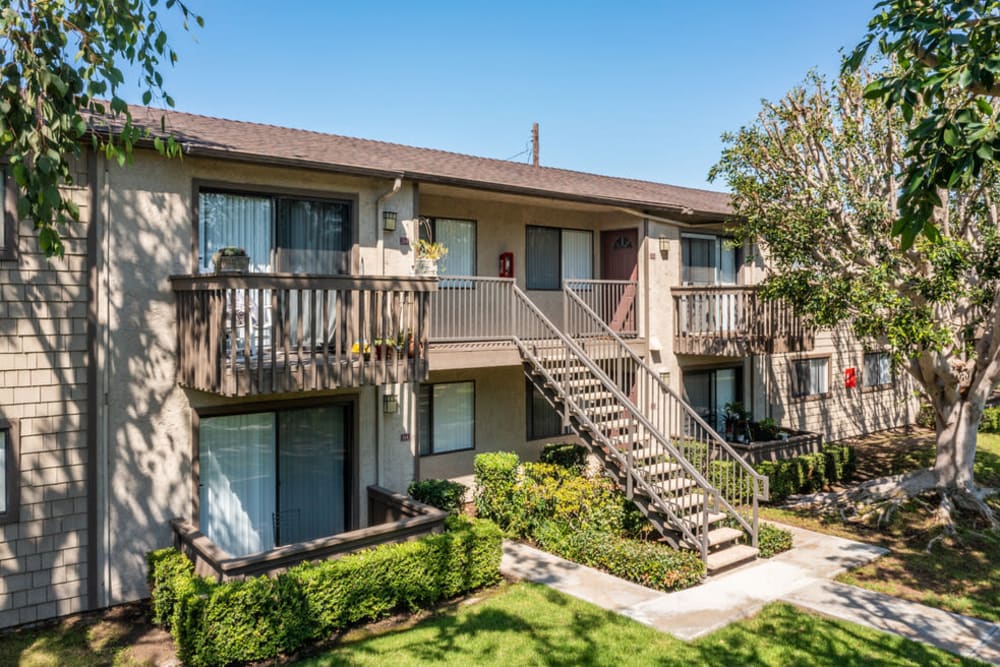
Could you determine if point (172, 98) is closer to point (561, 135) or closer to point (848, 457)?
point (848, 457)

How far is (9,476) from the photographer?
8.05 metres

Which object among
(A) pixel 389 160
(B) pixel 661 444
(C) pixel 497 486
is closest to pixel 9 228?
(A) pixel 389 160

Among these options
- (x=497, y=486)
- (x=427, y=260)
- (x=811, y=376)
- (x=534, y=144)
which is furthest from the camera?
(x=534, y=144)

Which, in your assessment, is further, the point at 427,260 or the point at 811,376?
the point at 811,376

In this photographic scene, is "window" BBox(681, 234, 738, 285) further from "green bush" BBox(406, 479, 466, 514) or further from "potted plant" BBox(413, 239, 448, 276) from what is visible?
"green bush" BBox(406, 479, 466, 514)

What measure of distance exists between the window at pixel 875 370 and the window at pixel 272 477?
56.2 ft

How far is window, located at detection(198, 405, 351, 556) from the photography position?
9.61 m

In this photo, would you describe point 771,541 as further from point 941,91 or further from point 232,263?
point 232,263

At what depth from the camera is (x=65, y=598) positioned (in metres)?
8.39

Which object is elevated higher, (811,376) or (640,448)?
(811,376)

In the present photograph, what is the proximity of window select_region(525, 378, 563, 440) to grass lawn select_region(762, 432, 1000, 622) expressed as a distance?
449 cm

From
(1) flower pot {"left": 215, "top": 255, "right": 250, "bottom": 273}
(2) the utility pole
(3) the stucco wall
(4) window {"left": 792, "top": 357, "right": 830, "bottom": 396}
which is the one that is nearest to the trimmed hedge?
(4) window {"left": 792, "top": 357, "right": 830, "bottom": 396}

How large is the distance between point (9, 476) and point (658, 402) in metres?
10.3

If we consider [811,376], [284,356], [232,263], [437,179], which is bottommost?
[811,376]
